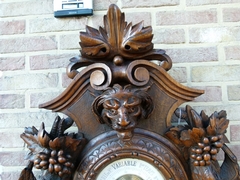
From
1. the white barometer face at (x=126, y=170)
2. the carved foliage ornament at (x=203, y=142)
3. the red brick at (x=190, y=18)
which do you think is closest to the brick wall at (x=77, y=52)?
the red brick at (x=190, y=18)

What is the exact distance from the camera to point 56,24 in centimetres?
104

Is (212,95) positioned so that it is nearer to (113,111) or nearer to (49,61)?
(113,111)

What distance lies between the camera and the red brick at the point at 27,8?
1049 mm

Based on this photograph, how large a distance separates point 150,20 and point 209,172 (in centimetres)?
50

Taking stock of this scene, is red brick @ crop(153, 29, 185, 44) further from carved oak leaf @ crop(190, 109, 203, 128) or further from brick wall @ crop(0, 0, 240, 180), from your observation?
carved oak leaf @ crop(190, 109, 203, 128)

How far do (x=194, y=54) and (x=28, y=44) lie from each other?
21.1 inches

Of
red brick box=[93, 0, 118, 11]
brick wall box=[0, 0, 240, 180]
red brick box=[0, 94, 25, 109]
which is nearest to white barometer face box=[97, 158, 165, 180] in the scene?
brick wall box=[0, 0, 240, 180]

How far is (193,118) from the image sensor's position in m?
0.83

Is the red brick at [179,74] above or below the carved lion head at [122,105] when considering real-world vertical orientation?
above

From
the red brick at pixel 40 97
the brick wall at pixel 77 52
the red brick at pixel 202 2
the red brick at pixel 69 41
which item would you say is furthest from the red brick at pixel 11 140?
the red brick at pixel 202 2

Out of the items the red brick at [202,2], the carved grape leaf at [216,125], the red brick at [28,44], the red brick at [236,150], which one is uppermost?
the red brick at [202,2]

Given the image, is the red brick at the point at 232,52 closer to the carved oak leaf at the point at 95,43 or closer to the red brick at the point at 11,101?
the carved oak leaf at the point at 95,43

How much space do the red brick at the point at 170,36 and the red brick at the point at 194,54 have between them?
3 cm

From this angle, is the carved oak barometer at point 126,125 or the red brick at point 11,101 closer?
the carved oak barometer at point 126,125
